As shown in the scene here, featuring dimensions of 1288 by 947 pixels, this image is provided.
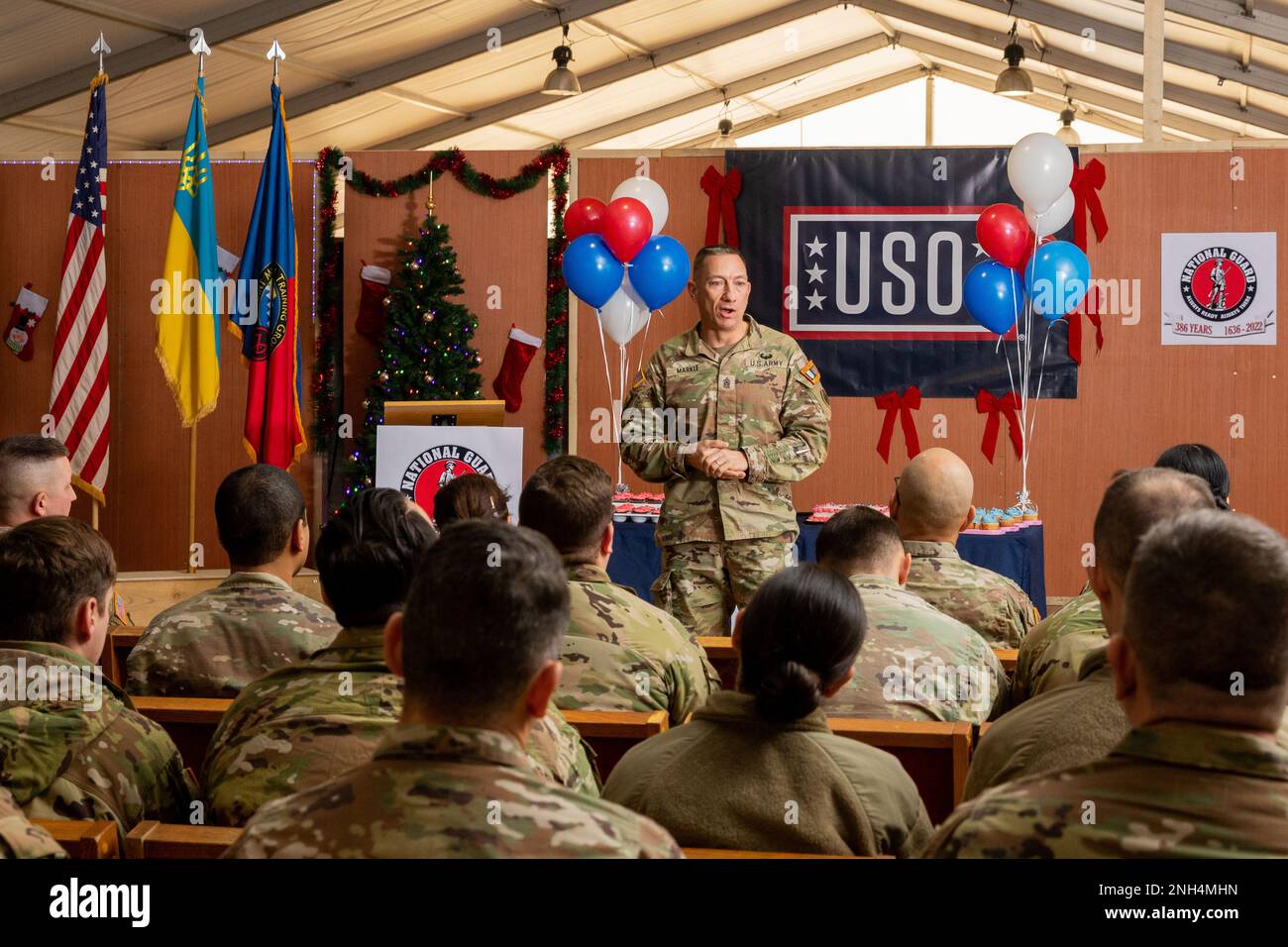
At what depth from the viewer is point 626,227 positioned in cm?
575

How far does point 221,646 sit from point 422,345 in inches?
171

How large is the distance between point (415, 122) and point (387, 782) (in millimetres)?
12301

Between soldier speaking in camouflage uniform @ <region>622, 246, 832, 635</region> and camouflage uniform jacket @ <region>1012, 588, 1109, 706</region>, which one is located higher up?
soldier speaking in camouflage uniform @ <region>622, 246, 832, 635</region>

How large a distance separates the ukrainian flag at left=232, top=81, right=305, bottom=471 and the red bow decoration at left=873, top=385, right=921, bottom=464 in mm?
2893

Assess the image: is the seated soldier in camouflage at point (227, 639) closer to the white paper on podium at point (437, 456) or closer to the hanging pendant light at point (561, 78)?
the white paper on podium at point (437, 456)

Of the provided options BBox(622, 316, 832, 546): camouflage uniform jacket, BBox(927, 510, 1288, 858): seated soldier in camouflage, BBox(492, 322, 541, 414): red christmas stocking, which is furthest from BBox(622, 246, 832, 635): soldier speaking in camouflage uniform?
BBox(927, 510, 1288, 858): seated soldier in camouflage

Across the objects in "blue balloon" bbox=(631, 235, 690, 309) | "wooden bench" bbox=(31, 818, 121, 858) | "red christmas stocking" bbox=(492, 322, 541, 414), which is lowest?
"wooden bench" bbox=(31, 818, 121, 858)

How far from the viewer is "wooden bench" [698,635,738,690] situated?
3270 mm

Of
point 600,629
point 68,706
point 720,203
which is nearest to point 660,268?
point 720,203

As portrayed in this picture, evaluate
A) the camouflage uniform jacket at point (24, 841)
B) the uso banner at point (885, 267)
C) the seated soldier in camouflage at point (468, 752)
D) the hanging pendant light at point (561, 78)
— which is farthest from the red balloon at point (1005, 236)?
the hanging pendant light at point (561, 78)

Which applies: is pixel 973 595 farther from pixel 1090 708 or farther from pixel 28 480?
pixel 28 480

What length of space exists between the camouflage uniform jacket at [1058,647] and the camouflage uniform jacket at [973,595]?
500mm

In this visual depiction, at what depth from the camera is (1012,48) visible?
11.5 meters

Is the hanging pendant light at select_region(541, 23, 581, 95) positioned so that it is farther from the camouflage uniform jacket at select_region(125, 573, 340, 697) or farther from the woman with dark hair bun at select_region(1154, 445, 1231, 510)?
the camouflage uniform jacket at select_region(125, 573, 340, 697)
